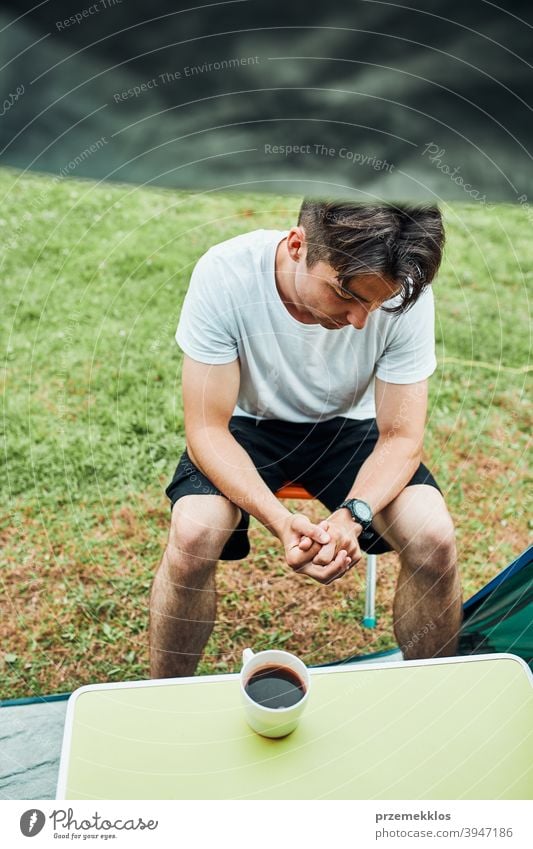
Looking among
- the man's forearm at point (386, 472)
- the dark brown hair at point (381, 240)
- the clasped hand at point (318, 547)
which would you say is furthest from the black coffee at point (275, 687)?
the dark brown hair at point (381, 240)

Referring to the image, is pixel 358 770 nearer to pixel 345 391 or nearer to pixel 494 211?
pixel 345 391

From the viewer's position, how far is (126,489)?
1757 mm

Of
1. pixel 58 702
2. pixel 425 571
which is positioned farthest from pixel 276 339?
pixel 58 702

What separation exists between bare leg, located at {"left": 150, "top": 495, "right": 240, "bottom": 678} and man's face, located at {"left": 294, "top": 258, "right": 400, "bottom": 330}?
32 cm

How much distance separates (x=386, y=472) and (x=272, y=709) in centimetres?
49

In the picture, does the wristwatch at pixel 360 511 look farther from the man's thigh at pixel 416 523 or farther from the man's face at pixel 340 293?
the man's face at pixel 340 293

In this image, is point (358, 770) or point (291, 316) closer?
point (358, 770)

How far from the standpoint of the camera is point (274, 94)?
0.81 m

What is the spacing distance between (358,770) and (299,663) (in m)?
0.13

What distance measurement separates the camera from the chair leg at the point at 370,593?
1452 mm

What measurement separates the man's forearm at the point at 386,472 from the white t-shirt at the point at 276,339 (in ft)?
0.34

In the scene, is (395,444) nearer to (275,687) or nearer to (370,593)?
(370,593)
